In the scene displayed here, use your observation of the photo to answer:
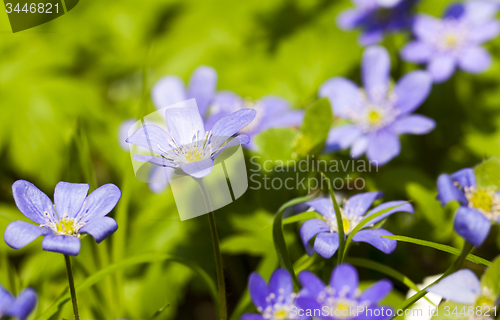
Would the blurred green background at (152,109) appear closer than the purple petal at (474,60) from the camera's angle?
Yes

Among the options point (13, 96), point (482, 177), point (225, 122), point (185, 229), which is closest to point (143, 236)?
point (185, 229)

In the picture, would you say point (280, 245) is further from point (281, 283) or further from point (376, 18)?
point (376, 18)

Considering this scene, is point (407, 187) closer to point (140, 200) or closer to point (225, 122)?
point (225, 122)

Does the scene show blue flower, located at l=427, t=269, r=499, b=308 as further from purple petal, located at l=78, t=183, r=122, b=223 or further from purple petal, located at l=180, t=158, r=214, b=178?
purple petal, located at l=78, t=183, r=122, b=223

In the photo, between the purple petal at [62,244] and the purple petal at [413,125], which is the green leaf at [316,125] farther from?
the purple petal at [62,244]

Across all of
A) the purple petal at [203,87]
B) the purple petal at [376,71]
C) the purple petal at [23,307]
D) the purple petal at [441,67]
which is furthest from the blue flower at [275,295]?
the purple petal at [441,67]

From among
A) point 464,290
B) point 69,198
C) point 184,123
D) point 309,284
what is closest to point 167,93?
point 184,123

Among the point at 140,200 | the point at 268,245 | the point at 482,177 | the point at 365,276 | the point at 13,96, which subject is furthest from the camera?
the point at 13,96
